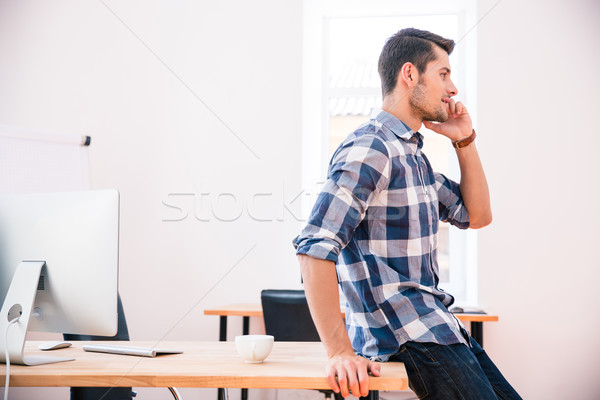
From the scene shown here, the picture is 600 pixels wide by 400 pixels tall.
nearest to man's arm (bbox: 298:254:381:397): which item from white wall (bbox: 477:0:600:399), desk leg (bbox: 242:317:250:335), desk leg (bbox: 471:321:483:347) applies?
desk leg (bbox: 471:321:483:347)

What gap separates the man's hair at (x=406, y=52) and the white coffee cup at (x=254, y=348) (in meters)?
0.71

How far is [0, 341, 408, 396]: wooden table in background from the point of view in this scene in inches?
40.1

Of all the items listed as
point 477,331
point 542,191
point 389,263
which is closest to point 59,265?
point 389,263

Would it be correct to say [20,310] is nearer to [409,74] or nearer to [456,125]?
[409,74]

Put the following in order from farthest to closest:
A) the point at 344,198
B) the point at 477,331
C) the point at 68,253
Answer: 1. the point at 477,331
2. the point at 68,253
3. the point at 344,198

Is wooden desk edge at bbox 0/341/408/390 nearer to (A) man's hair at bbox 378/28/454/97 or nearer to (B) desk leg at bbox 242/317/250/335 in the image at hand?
(A) man's hair at bbox 378/28/454/97

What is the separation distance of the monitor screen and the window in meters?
2.19

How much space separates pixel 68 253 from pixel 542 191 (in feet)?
9.08

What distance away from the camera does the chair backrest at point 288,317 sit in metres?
2.40

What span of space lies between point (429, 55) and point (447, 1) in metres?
2.42

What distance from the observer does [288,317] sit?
2.43 meters

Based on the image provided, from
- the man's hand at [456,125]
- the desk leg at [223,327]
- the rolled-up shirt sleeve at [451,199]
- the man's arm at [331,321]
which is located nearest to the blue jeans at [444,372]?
the man's arm at [331,321]

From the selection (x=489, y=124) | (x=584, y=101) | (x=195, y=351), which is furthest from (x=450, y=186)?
Answer: (x=584, y=101)

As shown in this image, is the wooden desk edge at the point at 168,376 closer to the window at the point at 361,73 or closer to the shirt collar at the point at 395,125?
the shirt collar at the point at 395,125
